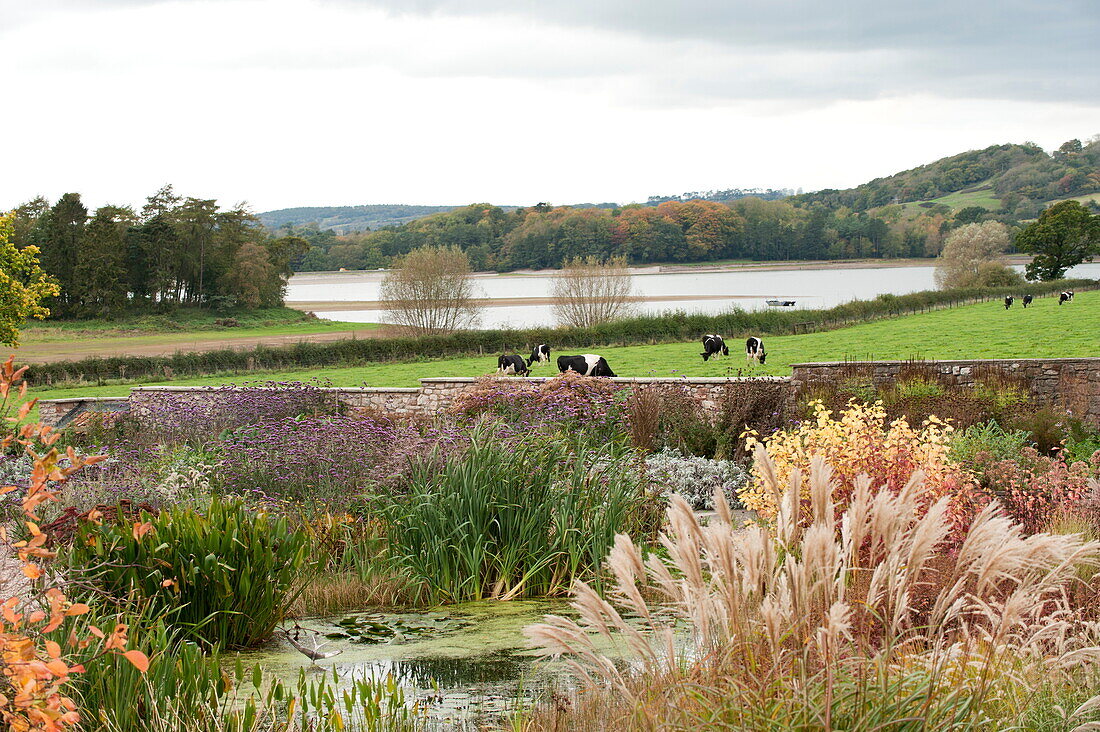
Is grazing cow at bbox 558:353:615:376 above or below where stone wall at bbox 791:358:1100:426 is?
below

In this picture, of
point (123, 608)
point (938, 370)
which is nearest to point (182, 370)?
point (938, 370)

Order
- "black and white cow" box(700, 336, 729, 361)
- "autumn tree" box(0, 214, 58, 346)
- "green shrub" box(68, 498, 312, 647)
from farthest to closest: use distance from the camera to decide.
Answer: "black and white cow" box(700, 336, 729, 361) < "autumn tree" box(0, 214, 58, 346) < "green shrub" box(68, 498, 312, 647)

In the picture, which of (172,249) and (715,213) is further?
(715,213)

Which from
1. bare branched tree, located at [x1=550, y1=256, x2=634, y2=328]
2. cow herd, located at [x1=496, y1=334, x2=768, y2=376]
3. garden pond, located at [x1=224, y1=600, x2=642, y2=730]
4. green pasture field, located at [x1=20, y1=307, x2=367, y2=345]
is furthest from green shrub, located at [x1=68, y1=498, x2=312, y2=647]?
green pasture field, located at [x1=20, y1=307, x2=367, y2=345]

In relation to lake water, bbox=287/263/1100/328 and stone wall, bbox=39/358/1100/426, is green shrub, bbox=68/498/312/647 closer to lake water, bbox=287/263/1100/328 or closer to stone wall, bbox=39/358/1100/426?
stone wall, bbox=39/358/1100/426

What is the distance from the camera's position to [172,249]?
213ft

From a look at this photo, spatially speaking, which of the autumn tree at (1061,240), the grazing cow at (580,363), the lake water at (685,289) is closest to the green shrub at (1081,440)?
the grazing cow at (580,363)

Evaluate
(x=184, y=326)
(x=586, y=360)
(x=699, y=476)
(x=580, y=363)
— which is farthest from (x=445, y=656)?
(x=184, y=326)

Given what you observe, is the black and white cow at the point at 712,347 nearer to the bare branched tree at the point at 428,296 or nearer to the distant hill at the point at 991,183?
the bare branched tree at the point at 428,296

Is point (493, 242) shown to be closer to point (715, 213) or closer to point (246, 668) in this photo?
point (715, 213)

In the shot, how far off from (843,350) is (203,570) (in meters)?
23.4

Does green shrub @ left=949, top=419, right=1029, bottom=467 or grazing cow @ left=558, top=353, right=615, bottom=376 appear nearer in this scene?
green shrub @ left=949, top=419, right=1029, bottom=467

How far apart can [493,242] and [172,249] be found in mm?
34499

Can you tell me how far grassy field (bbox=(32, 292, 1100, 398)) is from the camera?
908 inches
